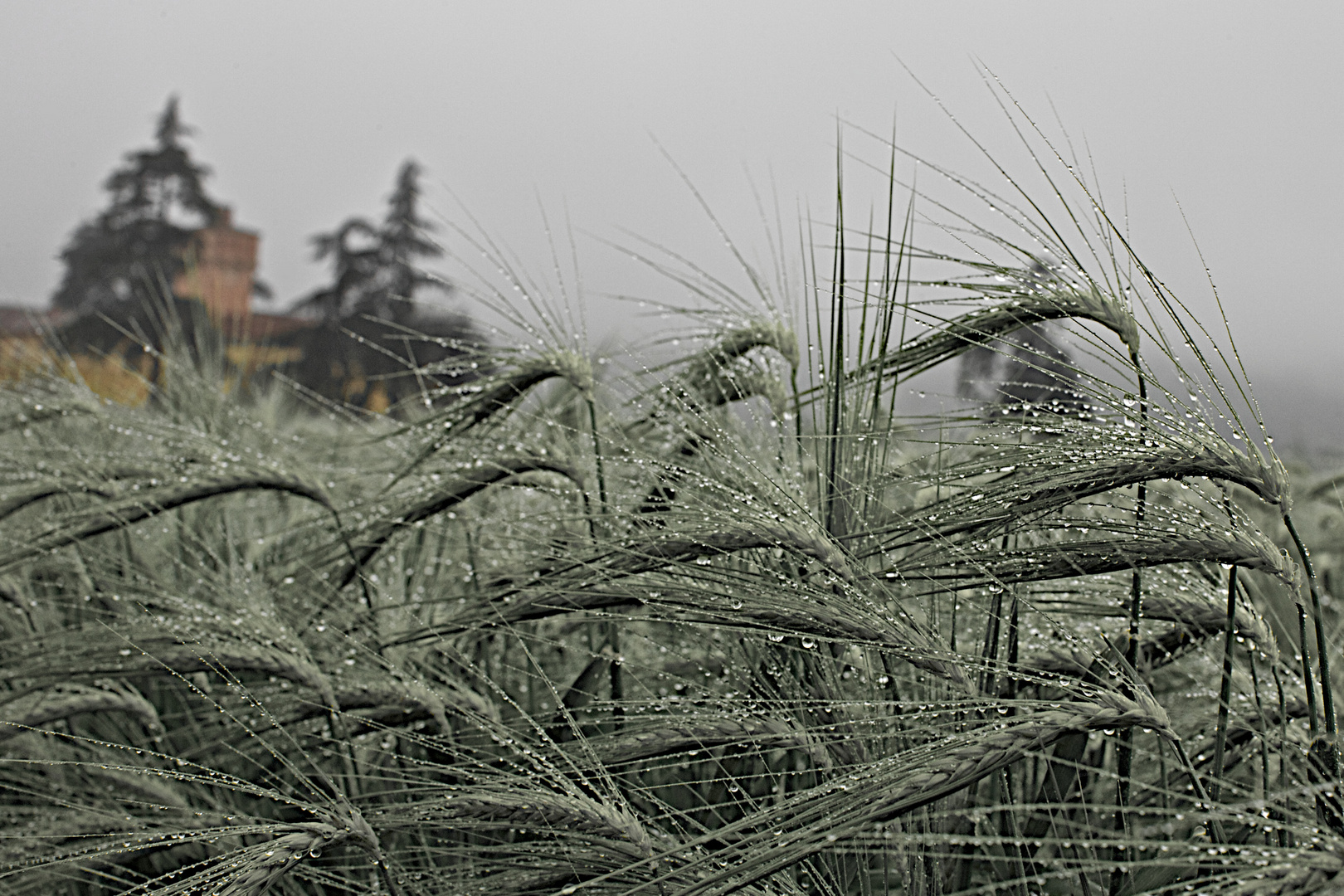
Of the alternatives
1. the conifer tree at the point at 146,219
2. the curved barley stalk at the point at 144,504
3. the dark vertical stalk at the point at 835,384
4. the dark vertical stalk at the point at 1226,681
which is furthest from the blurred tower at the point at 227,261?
the dark vertical stalk at the point at 1226,681

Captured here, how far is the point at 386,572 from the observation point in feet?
9.54

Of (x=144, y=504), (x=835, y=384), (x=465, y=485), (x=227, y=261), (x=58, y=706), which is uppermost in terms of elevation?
(x=227, y=261)

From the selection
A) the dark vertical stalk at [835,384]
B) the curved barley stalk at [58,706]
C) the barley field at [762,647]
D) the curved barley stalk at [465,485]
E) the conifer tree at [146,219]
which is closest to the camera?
the barley field at [762,647]

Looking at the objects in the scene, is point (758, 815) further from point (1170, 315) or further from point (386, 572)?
point (386, 572)

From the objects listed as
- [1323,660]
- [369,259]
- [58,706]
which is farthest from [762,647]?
[369,259]

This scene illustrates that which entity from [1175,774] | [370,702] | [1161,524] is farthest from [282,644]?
[1175,774]

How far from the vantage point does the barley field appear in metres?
1.16

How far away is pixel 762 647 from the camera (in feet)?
5.15

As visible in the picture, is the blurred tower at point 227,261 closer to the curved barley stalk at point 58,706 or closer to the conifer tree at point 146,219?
the conifer tree at point 146,219

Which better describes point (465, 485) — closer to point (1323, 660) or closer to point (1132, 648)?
point (1132, 648)

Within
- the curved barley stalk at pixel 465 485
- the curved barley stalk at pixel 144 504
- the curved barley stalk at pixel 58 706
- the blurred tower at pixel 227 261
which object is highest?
the blurred tower at pixel 227 261

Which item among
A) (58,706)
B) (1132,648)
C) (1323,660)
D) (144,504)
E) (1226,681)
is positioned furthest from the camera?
(144,504)

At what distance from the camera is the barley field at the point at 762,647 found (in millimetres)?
1161

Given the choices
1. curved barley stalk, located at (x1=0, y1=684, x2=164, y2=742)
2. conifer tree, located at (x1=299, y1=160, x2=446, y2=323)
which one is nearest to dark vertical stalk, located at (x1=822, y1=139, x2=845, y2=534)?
curved barley stalk, located at (x1=0, y1=684, x2=164, y2=742)
